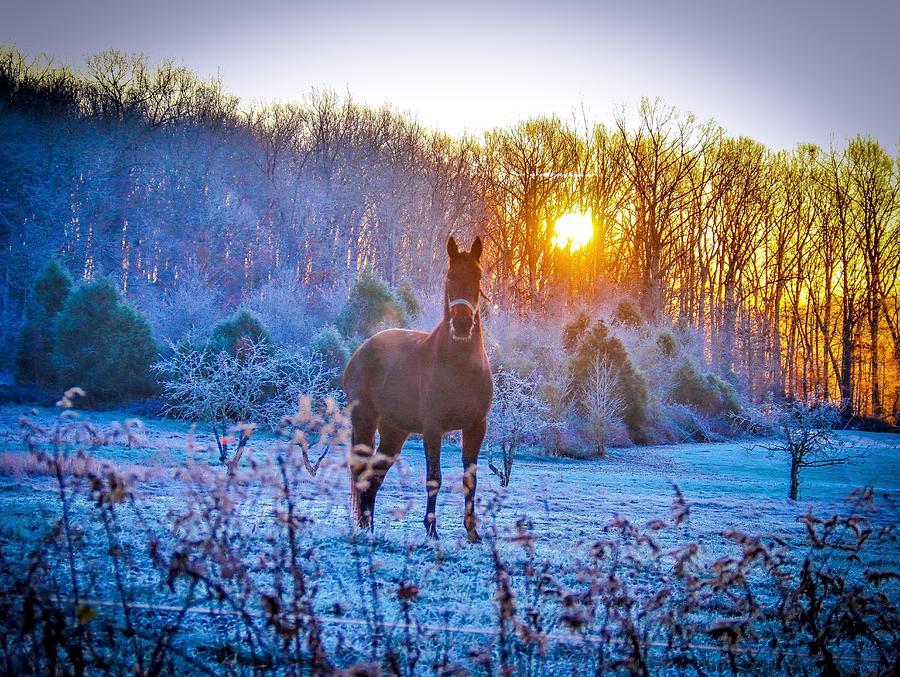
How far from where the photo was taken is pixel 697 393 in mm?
25422

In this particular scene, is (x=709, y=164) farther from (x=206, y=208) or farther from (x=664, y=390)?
(x=206, y=208)

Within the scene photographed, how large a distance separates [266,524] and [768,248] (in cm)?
3802

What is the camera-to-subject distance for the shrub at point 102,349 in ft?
70.1

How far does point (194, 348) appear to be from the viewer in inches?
784

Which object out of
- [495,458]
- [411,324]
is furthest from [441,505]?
[411,324]

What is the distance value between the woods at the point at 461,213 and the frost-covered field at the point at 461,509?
586 inches

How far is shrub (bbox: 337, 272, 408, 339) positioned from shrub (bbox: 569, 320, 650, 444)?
20.5 feet

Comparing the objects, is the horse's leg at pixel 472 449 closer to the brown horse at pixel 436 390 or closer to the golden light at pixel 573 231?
the brown horse at pixel 436 390

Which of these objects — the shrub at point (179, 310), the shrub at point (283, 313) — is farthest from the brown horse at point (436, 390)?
the shrub at point (179, 310)

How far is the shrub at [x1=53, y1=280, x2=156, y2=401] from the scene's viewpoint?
21375 millimetres

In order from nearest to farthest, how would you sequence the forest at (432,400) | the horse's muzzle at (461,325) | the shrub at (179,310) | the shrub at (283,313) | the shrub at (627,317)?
the forest at (432,400), the horse's muzzle at (461,325), the shrub at (283,313), the shrub at (179,310), the shrub at (627,317)

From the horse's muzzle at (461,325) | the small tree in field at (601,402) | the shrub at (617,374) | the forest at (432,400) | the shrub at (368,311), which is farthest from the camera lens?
the shrub at (368,311)

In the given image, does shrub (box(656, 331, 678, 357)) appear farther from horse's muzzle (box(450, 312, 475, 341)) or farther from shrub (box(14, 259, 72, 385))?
horse's muzzle (box(450, 312, 475, 341))

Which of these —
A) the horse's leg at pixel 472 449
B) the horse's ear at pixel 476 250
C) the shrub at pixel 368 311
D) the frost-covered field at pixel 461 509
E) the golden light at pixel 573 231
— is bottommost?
the frost-covered field at pixel 461 509
